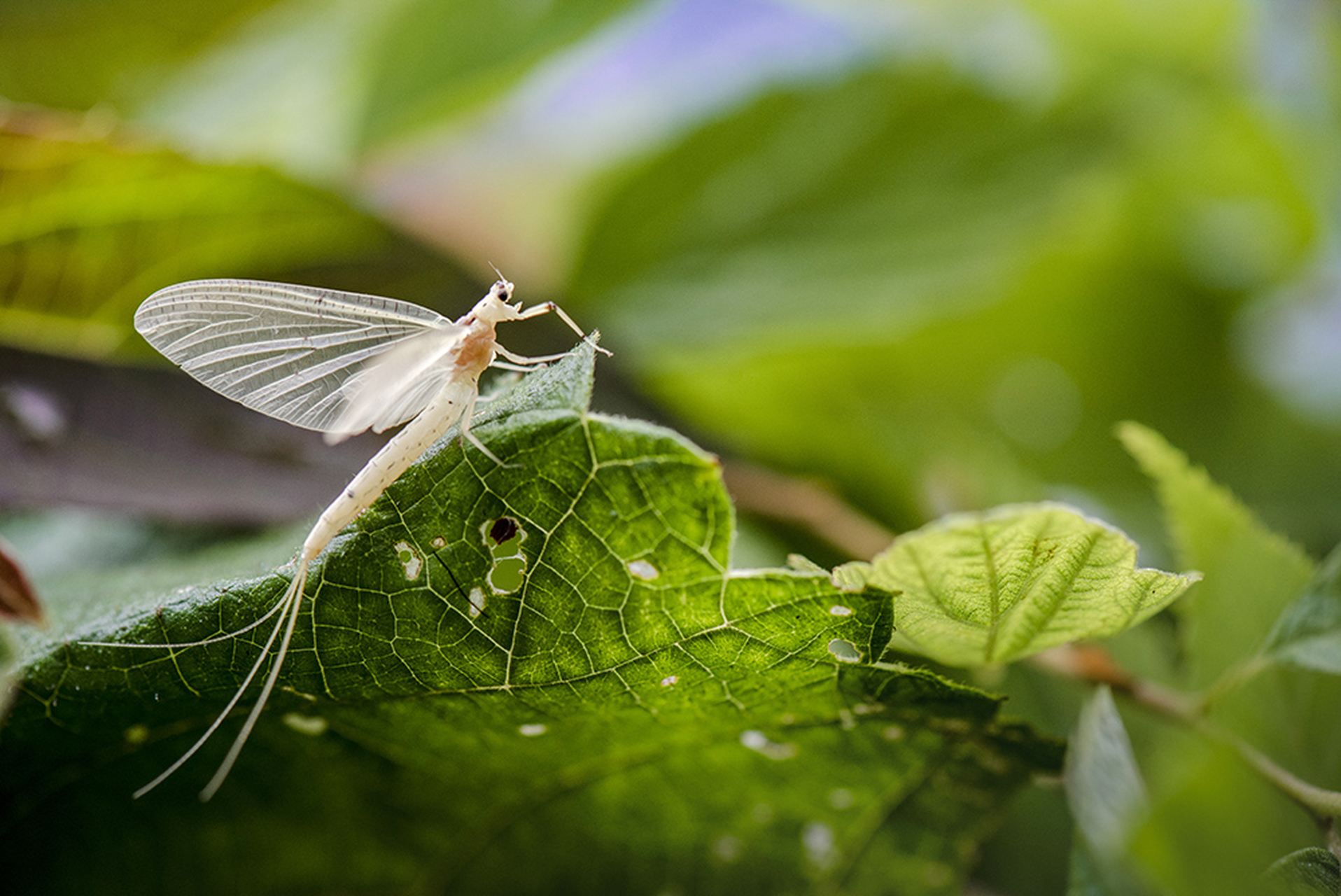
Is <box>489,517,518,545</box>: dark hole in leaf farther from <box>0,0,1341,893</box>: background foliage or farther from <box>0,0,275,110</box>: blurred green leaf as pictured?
<box>0,0,275,110</box>: blurred green leaf

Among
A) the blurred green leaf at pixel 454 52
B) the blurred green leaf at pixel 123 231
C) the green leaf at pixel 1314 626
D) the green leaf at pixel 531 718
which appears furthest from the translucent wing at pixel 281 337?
the blurred green leaf at pixel 454 52

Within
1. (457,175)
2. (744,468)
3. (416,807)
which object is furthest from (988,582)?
(457,175)

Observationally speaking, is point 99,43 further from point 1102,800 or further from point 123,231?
point 1102,800

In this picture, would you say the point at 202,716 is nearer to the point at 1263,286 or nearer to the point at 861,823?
the point at 861,823

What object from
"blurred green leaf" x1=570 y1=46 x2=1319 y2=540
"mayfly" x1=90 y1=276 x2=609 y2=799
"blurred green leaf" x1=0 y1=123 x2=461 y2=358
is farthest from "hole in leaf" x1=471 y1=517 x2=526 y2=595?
"blurred green leaf" x1=570 y1=46 x2=1319 y2=540

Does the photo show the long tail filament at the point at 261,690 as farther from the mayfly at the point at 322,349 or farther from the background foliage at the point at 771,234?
the background foliage at the point at 771,234

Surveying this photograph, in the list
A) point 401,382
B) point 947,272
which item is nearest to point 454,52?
point 947,272
